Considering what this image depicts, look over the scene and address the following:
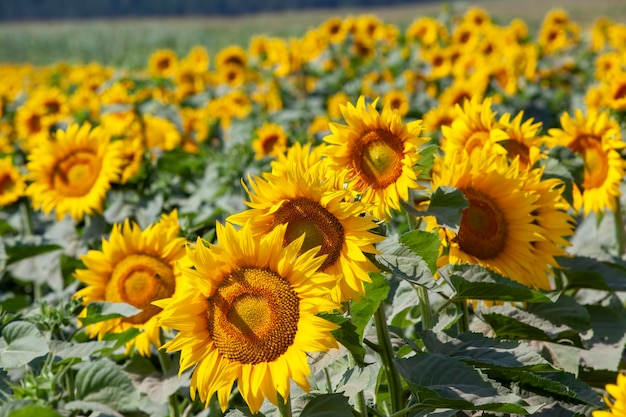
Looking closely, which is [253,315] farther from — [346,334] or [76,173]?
[76,173]

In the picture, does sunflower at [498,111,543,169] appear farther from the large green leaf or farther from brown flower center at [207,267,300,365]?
brown flower center at [207,267,300,365]

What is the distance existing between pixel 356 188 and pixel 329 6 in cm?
8022

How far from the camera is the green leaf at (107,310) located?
222 centimetres

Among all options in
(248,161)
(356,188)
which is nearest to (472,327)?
(356,188)

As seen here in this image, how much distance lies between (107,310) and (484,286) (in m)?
1.04

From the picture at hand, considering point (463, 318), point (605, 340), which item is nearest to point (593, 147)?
point (605, 340)

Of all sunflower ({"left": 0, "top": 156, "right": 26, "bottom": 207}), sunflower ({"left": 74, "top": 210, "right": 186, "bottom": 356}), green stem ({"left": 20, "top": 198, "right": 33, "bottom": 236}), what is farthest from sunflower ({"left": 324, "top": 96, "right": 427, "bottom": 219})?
green stem ({"left": 20, "top": 198, "right": 33, "bottom": 236})

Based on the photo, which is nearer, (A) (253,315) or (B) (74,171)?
(A) (253,315)

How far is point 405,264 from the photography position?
1745 mm

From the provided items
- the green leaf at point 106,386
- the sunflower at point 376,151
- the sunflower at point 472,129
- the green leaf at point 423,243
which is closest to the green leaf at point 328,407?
the green leaf at point 423,243

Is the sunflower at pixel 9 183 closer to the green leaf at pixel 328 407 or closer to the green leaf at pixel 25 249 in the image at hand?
the green leaf at pixel 25 249

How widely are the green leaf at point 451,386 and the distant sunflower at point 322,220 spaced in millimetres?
207

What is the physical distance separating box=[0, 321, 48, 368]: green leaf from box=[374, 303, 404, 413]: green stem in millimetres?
776

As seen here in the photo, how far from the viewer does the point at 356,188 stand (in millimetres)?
2041
